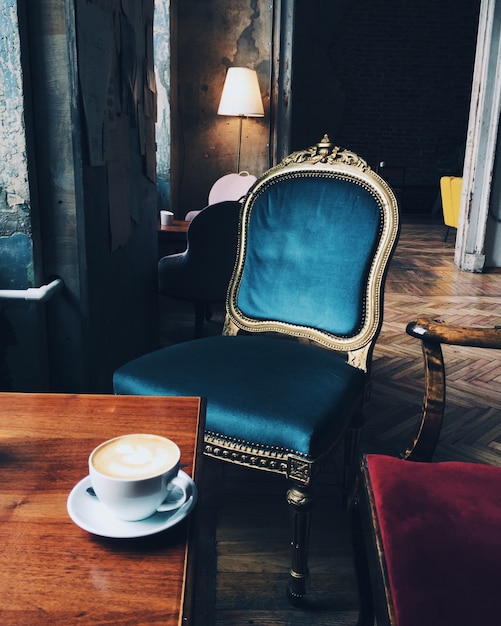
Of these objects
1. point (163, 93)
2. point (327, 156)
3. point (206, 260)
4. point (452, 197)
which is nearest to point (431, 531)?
point (327, 156)

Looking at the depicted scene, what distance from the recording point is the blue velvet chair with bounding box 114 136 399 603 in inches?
51.2

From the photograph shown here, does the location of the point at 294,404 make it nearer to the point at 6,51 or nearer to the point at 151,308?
the point at 6,51

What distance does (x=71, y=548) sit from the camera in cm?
63

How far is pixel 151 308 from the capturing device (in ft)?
9.20

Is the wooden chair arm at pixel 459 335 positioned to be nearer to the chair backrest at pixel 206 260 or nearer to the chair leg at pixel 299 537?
the chair leg at pixel 299 537

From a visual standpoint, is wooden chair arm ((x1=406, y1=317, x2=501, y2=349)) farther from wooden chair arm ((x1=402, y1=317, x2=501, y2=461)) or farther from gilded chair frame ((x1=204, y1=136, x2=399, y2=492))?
gilded chair frame ((x1=204, y1=136, x2=399, y2=492))

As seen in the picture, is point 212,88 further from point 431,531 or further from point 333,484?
point 431,531

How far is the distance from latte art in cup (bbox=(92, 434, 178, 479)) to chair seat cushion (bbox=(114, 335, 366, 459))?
1.95ft

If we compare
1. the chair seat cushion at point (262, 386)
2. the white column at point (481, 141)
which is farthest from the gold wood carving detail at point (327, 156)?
the white column at point (481, 141)

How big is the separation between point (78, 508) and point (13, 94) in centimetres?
117

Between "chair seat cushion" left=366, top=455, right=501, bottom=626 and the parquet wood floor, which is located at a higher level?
"chair seat cushion" left=366, top=455, right=501, bottom=626

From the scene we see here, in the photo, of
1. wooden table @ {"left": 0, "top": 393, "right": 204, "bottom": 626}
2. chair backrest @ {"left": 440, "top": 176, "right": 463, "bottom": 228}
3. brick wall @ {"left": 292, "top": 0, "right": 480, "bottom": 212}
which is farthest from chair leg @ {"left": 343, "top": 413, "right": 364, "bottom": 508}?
brick wall @ {"left": 292, "top": 0, "right": 480, "bottom": 212}

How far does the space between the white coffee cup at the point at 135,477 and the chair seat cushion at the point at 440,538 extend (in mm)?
337

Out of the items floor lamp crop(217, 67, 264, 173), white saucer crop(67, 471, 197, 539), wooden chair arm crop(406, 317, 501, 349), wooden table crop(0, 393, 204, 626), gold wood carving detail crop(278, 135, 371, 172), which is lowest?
wooden table crop(0, 393, 204, 626)
